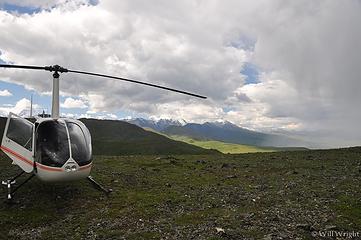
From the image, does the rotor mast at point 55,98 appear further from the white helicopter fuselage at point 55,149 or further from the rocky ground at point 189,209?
the rocky ground at point 189,209

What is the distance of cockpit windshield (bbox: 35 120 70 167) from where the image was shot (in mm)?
17016

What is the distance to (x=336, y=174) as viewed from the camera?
27.6m

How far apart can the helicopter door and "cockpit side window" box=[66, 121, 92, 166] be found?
2.38 metres

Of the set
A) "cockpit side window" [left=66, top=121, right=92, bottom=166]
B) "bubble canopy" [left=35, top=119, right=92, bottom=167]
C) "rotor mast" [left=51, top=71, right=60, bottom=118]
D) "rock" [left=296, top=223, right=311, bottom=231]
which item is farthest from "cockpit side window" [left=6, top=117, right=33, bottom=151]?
"rock" [left=296, top=223, right=311, bottom=231]

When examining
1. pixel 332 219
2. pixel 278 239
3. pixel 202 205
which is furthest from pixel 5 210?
pixel 332 219

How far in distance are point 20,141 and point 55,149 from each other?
4.04 metres

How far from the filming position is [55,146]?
57.5 ft

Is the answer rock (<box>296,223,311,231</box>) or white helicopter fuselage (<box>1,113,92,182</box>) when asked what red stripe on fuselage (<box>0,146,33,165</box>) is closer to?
white helicopter fuselage (<box>1,113,92,182</box>)

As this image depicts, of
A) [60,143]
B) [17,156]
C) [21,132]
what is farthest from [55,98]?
[17,156]

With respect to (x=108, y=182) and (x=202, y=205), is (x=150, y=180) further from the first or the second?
(x=202, y=205)

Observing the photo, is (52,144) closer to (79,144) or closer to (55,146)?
(55,146)

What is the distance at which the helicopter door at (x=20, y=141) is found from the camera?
61.9 ft

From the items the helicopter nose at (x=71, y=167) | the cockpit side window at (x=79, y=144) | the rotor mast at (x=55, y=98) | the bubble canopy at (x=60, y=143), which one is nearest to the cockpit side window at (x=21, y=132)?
the bubble canopy at (x=60, y=143)

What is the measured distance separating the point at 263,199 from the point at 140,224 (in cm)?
758
